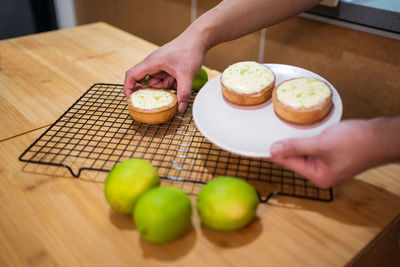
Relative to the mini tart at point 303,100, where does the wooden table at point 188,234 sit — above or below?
below

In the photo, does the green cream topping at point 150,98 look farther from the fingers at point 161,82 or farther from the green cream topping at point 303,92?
the green cream topping at point 303,92

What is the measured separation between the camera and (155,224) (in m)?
0.66

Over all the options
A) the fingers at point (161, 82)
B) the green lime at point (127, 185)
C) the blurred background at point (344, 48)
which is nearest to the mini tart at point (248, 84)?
the fingers at point (161, 82)

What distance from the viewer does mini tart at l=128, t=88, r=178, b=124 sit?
106 centimetres

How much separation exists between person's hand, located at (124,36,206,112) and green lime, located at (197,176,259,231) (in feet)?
1.51

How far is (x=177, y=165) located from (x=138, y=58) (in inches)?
35.0

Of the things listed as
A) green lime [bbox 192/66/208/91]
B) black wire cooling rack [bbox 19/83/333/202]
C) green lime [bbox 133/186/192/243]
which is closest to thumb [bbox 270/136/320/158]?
Result: black wire cooling rack [bbox 19/83/333/202]

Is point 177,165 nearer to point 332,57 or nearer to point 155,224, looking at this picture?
point 155,224

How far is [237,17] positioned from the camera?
4.11 feet

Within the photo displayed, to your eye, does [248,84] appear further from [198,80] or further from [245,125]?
[198,80]

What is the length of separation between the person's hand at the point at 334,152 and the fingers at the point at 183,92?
43 centimetres

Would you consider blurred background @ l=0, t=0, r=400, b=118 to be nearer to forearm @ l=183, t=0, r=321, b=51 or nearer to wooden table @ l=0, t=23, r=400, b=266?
forearm @ l=183, t=0, r=321, b=51

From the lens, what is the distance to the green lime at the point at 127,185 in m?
0.74

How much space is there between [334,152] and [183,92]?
55 centimetres
